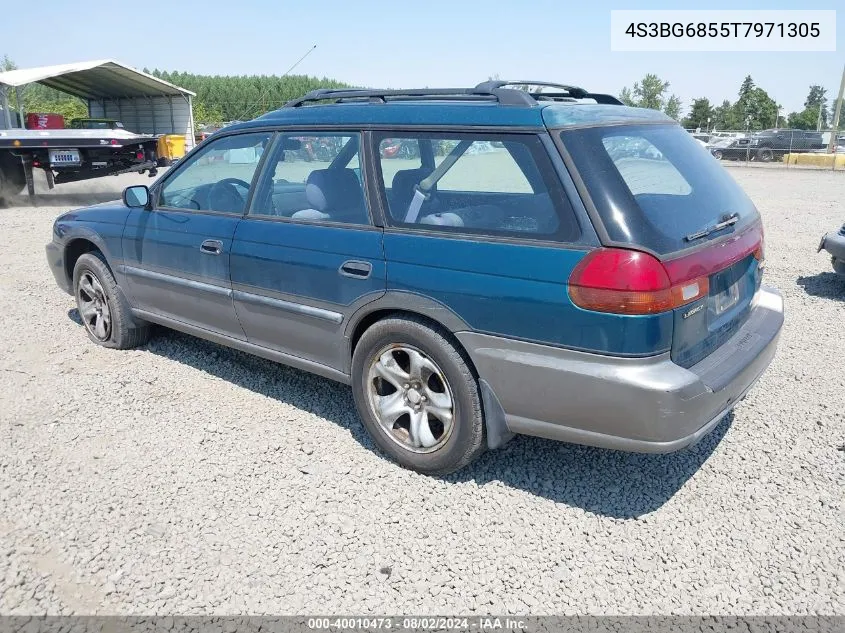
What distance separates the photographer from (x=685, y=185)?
3.23m

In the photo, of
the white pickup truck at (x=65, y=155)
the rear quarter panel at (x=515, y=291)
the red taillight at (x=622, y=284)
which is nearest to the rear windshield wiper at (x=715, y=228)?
the red taillight at (x=622, y=284)

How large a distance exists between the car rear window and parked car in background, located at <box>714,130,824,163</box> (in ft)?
100

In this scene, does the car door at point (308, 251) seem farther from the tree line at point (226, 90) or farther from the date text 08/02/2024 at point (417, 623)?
the tree line at point (226, 90)

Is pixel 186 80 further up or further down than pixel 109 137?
further up

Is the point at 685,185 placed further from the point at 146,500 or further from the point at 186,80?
the point at 186,80

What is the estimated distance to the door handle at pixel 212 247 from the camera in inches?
159

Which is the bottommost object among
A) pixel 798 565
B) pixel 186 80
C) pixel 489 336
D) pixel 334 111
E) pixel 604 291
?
pixel 798 565

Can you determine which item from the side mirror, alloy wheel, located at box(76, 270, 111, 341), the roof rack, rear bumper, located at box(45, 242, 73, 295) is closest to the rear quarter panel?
the roof rack

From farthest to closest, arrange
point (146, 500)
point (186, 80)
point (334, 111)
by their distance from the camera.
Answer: point (186, 80)
point (334, 111)
point (146, 500)

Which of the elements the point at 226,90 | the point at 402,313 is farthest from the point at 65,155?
the point at 226,90

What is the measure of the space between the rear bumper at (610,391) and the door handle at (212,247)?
5.77 feet

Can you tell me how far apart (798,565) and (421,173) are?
2.37 metres

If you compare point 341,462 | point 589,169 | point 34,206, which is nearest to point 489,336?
point 589,169

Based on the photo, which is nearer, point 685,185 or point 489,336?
point 489,336
